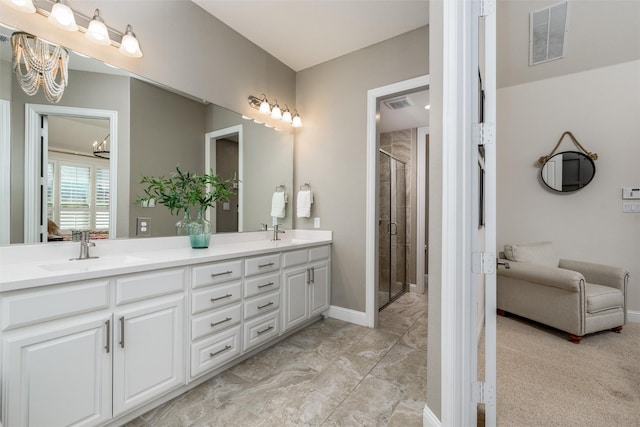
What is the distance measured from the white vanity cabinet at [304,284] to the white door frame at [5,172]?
1630 mm

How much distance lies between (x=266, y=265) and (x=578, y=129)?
11.3ft

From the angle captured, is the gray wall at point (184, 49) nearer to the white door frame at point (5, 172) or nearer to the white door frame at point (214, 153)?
the white door frame at point (214, 153)

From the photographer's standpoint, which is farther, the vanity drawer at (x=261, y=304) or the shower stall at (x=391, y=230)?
the shower stall at (x=391, y=230)

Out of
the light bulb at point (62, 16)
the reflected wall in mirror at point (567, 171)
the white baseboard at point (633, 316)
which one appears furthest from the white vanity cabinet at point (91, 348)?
the white baseboard at point (633, 316)

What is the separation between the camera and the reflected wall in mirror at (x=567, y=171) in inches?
105

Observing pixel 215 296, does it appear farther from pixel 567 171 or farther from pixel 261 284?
pixel 567 171

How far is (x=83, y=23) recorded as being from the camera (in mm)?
1566

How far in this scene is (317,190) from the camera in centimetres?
303

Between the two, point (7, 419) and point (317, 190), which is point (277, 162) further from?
point (7, 419)

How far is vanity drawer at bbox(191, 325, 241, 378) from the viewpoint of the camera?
5.31 ft

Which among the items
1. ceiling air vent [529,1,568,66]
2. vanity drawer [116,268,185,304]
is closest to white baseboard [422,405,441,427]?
vanity drawer [116,268,185,304]

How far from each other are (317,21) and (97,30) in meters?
1.65

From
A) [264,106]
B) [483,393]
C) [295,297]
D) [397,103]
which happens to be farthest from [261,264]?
[397,103]

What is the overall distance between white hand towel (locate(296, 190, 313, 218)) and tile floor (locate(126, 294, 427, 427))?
1.27m
